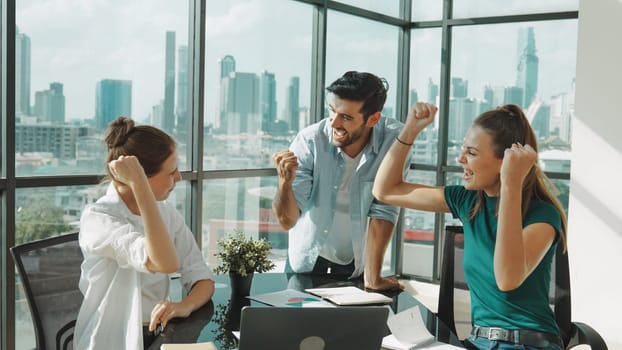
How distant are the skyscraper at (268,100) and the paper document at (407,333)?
3040 mm

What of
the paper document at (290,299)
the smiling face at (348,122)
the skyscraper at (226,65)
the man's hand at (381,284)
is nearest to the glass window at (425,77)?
the skyscraper at (226,65)

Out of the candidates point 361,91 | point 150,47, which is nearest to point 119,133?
point 361,91

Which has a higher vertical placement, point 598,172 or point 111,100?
point 111,100

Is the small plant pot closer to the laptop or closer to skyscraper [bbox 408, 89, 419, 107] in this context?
the laptop

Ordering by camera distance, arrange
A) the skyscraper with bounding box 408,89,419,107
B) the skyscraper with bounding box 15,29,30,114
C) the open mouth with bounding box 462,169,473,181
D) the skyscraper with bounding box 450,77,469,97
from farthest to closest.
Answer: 1. the skyscraper with bounding box 408,89,419,107
2. the skyscraper with bounding box 450,77,469,97
3. the skyscraper with bounding box 15,29,30,114
4. the open mouth with bounding box 462,169,473,181

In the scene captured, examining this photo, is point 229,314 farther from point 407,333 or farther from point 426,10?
point 426,10

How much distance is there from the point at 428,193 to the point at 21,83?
2125 millimetres

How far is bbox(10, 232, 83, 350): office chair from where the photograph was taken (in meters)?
2.05

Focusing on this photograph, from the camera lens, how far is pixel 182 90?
14.2 ft

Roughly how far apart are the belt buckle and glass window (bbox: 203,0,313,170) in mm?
2740

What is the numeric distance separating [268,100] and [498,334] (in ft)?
10.6

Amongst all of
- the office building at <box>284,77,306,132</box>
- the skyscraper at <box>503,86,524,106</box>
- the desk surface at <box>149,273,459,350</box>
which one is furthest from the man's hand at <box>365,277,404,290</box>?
the skyscraper at <box>503,86,524,106</box>

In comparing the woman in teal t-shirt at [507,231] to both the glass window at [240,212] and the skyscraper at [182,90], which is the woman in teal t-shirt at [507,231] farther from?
the glass window at [240,212]

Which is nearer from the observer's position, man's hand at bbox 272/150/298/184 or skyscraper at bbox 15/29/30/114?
man's hand at bbox 272/150/298/184
